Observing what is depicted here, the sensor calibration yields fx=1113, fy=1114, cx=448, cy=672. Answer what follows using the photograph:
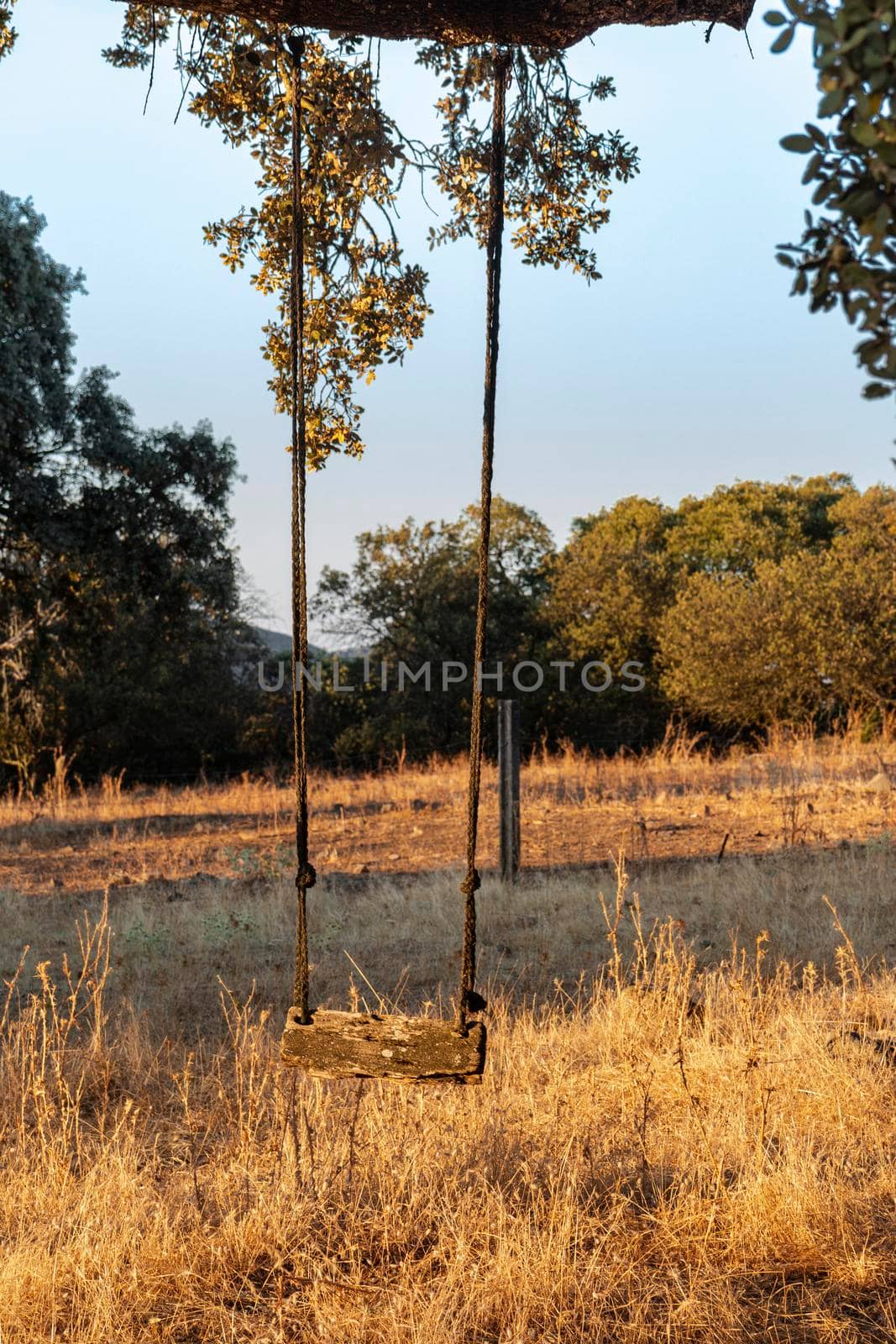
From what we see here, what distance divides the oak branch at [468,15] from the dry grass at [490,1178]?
2756 mm

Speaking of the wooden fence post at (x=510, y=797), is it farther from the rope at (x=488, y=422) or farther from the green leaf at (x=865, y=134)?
the green leaf at (x=865, y=134)

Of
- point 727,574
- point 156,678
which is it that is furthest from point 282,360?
Result: point 727,574

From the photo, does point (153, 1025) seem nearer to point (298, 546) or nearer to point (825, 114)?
point (298, 546)

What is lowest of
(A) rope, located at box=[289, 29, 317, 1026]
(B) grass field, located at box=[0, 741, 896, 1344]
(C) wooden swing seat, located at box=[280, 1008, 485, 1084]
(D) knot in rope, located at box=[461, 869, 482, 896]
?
(B) grass field, located at box=[0, 741, 896, 1344]

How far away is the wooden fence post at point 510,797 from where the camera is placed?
8469 mm

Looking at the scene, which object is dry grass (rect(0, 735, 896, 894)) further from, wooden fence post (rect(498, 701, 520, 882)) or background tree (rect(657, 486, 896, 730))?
background tree (rect(657, 486, 896, 730))

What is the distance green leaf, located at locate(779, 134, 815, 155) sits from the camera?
4.70 feet

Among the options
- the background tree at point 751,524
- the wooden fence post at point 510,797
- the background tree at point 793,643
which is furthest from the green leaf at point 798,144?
the background tree at point 751,524

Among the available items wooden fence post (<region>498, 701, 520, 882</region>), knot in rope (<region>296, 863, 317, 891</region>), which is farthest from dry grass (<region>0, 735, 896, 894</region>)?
knot in rope (<region>296, 863, 317, 891</region>)

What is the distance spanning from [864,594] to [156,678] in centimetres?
1289

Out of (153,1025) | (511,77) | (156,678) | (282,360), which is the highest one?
(511,77)

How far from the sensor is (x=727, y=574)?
2506 centimetres

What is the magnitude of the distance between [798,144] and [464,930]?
6.28 feet

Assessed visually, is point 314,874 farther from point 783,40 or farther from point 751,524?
point 751,524
